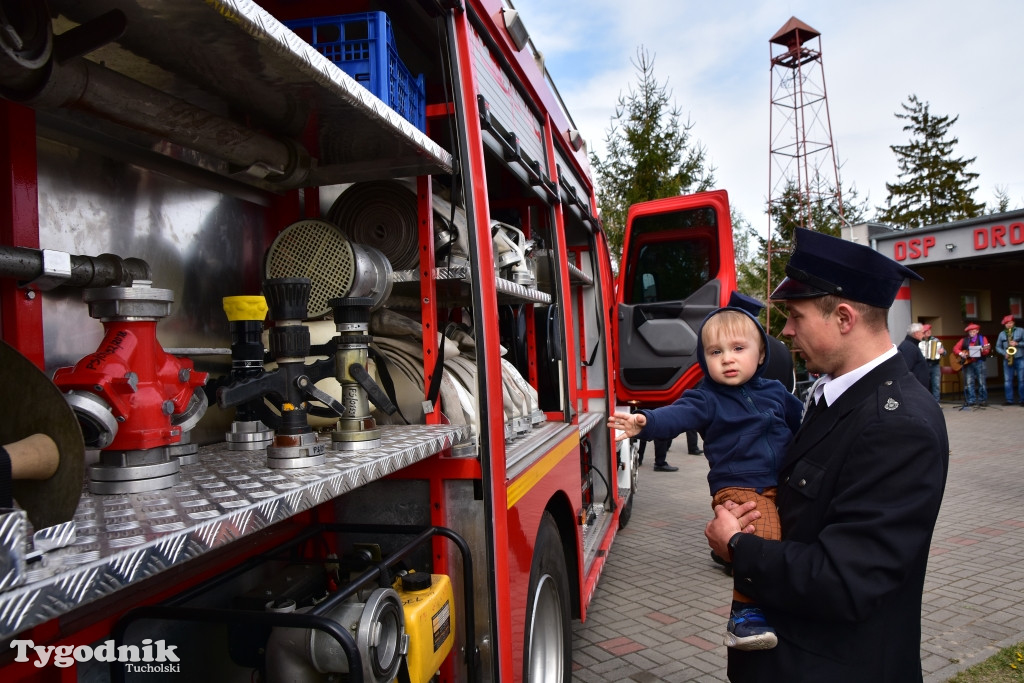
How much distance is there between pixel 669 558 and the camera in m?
5.88

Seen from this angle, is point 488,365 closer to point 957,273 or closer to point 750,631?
point 750,631

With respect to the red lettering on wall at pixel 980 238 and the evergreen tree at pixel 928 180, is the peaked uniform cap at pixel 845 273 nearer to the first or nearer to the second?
the red lettering on wall at pixel 980 238

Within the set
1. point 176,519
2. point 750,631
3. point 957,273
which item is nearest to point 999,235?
point 957,273

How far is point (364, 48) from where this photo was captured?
6.83ft

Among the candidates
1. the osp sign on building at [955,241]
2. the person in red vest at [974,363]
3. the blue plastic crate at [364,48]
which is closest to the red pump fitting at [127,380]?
the blue plastic crate at [364,48]

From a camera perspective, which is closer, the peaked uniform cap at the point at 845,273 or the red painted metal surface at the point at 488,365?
the peaked uniform cap at the point at 845,273

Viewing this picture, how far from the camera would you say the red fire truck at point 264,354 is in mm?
1318

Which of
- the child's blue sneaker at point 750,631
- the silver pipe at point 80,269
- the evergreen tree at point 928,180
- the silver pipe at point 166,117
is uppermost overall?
the evergreen tree at point 928,180

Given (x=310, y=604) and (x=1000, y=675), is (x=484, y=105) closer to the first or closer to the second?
(x=310, y=604)

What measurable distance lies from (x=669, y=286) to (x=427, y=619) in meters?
5.68

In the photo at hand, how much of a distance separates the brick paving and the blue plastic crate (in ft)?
10.3

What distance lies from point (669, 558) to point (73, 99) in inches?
215

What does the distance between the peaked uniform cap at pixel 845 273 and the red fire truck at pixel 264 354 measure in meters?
0.90

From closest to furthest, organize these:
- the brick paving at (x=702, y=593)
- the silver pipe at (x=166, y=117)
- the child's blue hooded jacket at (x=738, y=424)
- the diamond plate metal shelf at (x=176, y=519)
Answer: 1. the diamond plate metal shelf at (x=176, y=519)
2. the silver pipe at (x=166, y=117)
3. the child's blue hooded jacket at (x=738, y=424)
4. the brick paving at (x=702, y=593)
